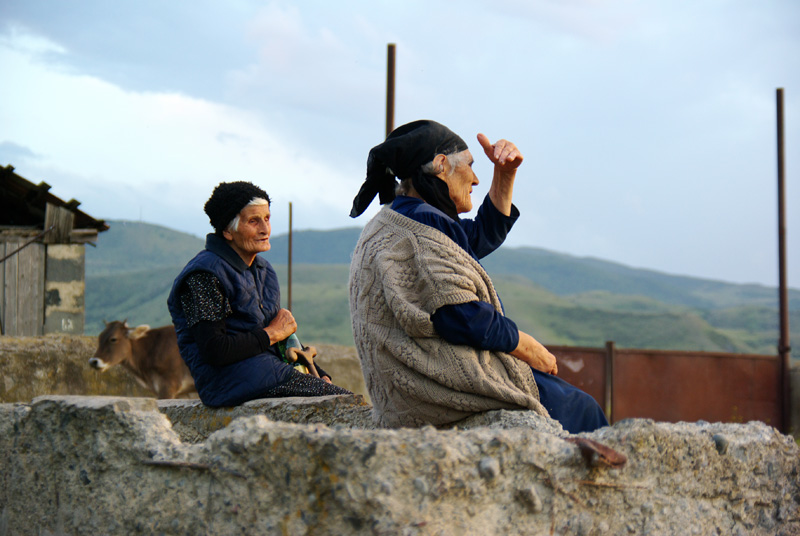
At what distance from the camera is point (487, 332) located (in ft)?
8.80

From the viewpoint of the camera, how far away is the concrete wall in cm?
196

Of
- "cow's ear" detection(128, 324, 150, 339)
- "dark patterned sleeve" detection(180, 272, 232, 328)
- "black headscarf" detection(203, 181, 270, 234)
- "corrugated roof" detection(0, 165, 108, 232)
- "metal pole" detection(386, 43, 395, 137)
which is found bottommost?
"cow's ear" detection(128, 324, 150, 339)

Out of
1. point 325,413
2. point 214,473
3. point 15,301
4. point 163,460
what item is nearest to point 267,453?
point 214,473

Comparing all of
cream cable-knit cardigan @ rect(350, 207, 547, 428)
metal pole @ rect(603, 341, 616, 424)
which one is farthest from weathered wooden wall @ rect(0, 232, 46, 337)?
cream cable-knit cardigan @ rect(350, 207, 547, 428)

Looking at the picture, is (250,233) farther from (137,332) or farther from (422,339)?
(137,332)

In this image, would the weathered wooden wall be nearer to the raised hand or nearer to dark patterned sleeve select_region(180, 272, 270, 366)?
dark patterned sleeve select_region(180, 272, 270, 366)

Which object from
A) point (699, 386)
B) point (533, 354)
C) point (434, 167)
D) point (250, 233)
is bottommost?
point (699, 386)

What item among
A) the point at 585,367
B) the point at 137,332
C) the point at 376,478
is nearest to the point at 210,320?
the point at 376,478

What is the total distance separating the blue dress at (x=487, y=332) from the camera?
2680mm

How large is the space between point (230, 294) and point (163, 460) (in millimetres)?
1394

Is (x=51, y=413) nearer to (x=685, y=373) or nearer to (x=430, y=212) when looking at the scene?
(x=430, y=212)

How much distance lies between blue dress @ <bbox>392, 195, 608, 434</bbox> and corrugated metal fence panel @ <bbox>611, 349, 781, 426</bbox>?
28.4 feet

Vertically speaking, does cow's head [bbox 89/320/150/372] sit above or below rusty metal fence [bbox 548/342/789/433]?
above

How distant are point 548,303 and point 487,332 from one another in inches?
3295
